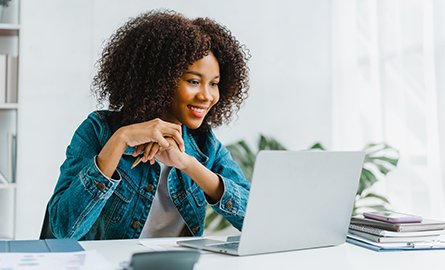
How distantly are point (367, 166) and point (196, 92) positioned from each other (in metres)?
1.71

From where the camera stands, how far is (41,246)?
1.26 m

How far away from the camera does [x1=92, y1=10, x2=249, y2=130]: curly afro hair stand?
1632 millimetres

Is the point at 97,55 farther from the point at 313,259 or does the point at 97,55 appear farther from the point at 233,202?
the point at 313,259

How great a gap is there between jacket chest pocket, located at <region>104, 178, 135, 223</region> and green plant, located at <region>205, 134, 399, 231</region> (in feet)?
4.26

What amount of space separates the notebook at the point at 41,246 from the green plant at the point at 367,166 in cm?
161

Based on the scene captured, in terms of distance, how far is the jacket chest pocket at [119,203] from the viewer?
1.62m

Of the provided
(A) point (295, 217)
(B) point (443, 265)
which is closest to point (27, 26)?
(A) point (295, 217)

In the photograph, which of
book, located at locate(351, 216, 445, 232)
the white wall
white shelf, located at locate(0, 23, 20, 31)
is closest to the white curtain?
the white wall

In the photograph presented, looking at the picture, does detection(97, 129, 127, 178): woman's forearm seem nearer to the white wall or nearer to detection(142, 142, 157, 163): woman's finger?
detection(142, 142, 157, 163): woman's finger

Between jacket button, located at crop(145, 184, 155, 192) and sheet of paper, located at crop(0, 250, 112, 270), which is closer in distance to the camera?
sheet of paper, located at crop(0, 250, 112, 270)

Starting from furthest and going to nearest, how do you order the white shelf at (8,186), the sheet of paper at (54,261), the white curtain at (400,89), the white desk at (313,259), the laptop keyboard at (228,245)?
the white shelf at (8,186) → the white curtain at (400,89) → the laptop keyboard at (228,245) → the white desk at (313,259) → the sheet of paper at (54,261)

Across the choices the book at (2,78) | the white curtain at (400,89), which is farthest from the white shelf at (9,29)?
the white curtain at (400,89)

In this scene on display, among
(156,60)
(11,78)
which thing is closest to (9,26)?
(11,78)

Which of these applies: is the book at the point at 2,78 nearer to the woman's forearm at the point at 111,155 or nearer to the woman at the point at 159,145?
the woman at the point at 159,145
